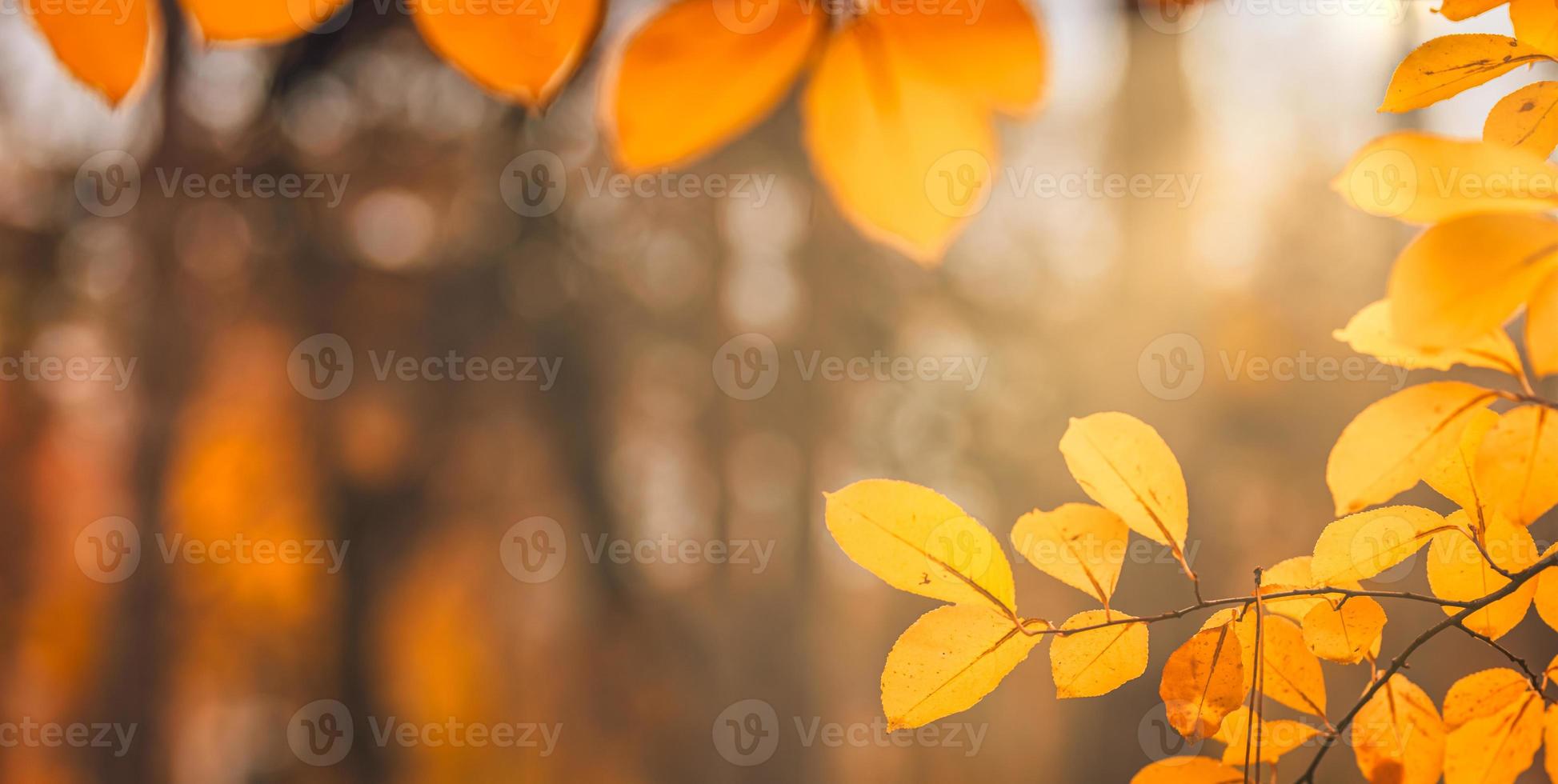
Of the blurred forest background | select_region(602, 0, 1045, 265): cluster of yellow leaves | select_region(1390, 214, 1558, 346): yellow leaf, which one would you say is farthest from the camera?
the blurred forest background

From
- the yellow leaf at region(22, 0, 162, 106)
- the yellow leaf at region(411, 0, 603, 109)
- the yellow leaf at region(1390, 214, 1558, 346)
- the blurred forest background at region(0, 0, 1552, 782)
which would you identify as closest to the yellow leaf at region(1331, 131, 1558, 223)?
the yellow leaf at region(1390, 214, 1558, 346)

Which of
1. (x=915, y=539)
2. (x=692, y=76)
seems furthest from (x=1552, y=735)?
(x=692, y=76)

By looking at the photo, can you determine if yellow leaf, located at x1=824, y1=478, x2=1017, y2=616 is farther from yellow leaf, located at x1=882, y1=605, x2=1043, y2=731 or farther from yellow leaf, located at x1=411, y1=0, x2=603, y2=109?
yellow leaf, located at x1=411, y1=0, x2=603, y2=109

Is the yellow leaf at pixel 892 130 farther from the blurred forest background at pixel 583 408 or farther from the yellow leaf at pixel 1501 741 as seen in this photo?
the blurred forest background at pixel 583 408

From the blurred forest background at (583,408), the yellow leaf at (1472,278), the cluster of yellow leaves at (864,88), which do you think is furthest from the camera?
the blurred forest background at (583,408)

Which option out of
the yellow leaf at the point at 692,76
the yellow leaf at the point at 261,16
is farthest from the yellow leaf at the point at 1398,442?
the yellow leaf at the point at 261,16

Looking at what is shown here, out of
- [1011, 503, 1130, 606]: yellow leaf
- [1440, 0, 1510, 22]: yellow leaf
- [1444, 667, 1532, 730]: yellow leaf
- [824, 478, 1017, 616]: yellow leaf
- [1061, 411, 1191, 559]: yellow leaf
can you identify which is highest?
[1440, 0, 1510, 22]: yellow leaf

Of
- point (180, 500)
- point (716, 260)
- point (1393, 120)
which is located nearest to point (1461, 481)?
point (1393, 120)
